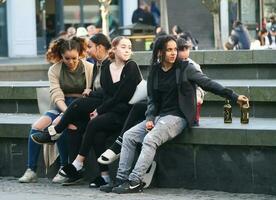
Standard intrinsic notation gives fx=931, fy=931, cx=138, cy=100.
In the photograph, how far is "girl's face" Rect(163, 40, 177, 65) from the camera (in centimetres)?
933

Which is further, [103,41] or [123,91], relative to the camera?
[103,41]

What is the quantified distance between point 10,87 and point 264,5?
3612cm

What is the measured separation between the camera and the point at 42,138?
9.96m

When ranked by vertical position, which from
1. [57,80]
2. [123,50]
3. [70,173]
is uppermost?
[123,50]

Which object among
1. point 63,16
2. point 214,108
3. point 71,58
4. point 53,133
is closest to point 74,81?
point 71,58

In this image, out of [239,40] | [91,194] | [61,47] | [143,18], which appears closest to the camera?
[91,194]

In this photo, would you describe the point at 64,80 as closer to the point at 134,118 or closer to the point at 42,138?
the point at 42,138

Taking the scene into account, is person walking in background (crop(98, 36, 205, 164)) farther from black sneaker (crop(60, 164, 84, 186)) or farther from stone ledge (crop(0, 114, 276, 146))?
black sneaker (crop(60, 164, 84, 186))

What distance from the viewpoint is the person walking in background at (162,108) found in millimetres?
9086

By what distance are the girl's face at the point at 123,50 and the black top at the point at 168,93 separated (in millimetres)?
578

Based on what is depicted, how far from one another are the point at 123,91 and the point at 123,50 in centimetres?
45

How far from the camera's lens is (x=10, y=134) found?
10.5 meters

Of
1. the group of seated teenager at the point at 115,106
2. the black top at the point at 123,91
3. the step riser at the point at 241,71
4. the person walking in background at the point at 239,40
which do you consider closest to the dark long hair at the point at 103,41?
the group of seated teenager at the point at 115,106

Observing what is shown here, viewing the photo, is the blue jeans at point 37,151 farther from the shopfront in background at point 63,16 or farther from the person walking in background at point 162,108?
the shopfront in background at point 63,16
